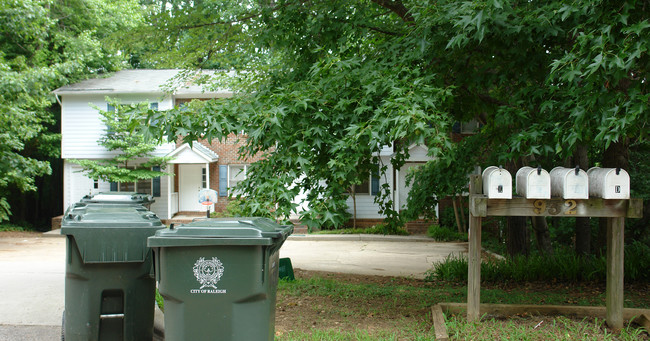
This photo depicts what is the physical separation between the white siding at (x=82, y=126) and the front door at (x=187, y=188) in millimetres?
Answer: 3040

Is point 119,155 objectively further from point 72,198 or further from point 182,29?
point 182,29

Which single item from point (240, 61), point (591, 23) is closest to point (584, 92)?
point (591, 23)

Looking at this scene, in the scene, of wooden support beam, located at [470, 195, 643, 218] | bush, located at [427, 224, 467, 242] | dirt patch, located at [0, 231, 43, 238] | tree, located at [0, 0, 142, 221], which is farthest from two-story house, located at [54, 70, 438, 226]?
wooden support beam, located at [470, 195, 643, 218]

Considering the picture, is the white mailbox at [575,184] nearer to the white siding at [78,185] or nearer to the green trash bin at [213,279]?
the green trash bin at [213,279]

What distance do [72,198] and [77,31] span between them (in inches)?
280

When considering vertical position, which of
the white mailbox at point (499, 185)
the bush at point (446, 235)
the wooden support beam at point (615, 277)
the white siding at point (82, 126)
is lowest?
the bush at point (446, 235)

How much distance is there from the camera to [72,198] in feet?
74.4

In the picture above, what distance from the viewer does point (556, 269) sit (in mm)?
9023

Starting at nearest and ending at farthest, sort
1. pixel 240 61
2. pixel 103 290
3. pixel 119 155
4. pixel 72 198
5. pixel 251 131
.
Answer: pixel 103 290, pixel 251 131, pixel 240 61, pixel 119 155, pixel 72 198

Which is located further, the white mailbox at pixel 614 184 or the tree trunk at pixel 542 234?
the tree trunk at pixel 542 234

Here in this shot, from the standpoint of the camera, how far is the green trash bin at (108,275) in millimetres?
4855

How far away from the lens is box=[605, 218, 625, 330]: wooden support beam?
205 inches

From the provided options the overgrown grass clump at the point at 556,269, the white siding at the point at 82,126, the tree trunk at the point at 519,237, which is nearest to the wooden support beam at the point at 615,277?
the overgrown grass clump at the point at 556,269

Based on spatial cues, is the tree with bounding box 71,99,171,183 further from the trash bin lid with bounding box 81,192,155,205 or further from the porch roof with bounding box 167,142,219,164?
the trash bin lid with bounding box 81,192,155,205
